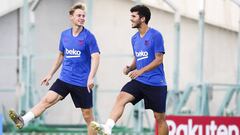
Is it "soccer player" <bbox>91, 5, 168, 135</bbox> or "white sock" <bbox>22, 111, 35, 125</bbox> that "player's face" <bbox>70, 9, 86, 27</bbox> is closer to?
"soccer player" <bbox>91, 5, 168, 135</bbox>

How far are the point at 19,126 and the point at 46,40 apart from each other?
8555 mm

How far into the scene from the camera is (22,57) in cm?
2105

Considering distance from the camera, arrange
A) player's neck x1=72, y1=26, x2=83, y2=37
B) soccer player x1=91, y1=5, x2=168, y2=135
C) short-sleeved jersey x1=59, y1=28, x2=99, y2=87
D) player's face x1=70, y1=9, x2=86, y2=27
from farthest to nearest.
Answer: player's neck x1=72, y1=26, x2=83, y2=37 < short-sleeved jersey x1=59, y1=28, x2=99, y2=87 < player's face x1=70, y1=9, x2=86, y2=27 < soccer player x1=91, y1=5, x2=168, y2=135

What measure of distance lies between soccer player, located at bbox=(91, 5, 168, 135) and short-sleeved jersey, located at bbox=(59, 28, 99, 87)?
0.76 m

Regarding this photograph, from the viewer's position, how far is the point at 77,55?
50.5 ft

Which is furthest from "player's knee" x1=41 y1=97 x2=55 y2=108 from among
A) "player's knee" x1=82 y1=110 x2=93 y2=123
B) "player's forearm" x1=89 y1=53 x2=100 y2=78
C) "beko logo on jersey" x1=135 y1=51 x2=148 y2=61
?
"beko logo on jersey" x1=135 y1=51 x2=148 y2=61

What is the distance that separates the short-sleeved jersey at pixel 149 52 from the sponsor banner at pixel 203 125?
206 cm

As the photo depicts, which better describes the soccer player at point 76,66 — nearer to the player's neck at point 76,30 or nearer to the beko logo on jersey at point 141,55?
the player's neck at point 76,30

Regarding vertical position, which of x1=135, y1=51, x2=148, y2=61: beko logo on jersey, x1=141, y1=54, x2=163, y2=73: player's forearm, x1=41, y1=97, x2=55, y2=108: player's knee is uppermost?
x1=135, y1=51, x2=148, y2=61: beko logo on jersey

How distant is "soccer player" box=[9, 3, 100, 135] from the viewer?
50.2 feet

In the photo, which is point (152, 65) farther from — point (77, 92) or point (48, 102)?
point (48, 102)

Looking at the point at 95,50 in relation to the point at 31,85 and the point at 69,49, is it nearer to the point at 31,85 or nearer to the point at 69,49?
the point at 69,49

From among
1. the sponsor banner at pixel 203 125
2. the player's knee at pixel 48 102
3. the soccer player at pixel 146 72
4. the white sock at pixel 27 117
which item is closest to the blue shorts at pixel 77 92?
the player's knee at pixel 48 102

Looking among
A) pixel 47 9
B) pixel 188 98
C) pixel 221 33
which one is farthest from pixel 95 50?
pixel 47 9
